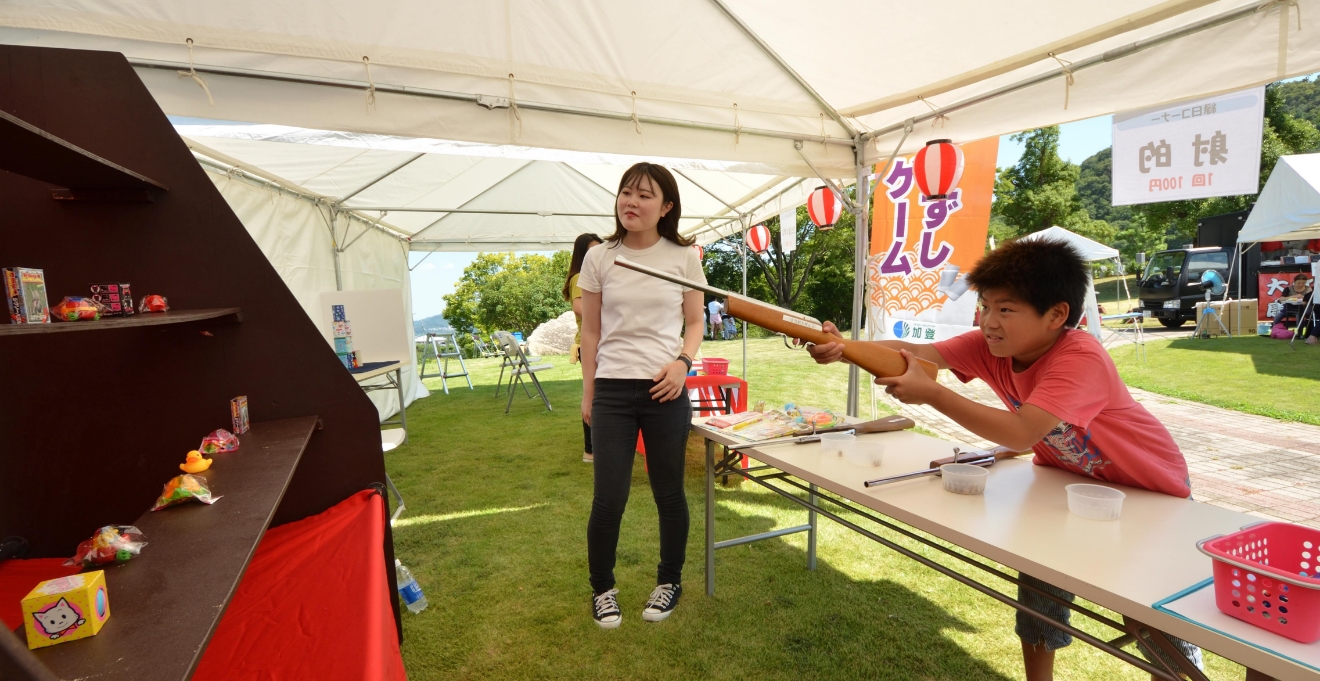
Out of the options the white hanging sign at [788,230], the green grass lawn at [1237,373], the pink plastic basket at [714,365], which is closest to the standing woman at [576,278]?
the pink plastic basket at [714,365]

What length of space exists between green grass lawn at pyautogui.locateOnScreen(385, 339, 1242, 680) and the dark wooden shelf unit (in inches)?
67.6

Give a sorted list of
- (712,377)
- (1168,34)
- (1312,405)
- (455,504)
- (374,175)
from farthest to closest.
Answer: (1312,405) < (374,175) < (712,377) < (455,504) < (1168,34)

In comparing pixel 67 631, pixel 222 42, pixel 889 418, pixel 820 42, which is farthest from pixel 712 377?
pixel 67 631

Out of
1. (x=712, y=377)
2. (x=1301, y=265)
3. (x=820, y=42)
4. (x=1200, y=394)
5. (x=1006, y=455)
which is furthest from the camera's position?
(x=1301, y=265)

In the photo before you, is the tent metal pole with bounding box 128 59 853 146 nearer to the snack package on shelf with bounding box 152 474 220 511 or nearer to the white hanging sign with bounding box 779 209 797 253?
the snack package on shelf with bounding box 152 474 220 511

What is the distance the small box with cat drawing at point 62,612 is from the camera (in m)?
0.77

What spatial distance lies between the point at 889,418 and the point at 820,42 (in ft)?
6.27

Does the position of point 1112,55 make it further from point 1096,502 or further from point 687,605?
point 687,605

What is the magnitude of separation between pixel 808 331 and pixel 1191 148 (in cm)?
219

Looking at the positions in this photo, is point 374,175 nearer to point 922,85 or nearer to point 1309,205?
point 922,85

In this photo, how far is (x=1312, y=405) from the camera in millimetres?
5727

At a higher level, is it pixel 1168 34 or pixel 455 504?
pixel 1168 34

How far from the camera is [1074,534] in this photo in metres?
1.15

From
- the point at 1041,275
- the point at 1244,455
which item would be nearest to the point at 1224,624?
the point at 1041,275
